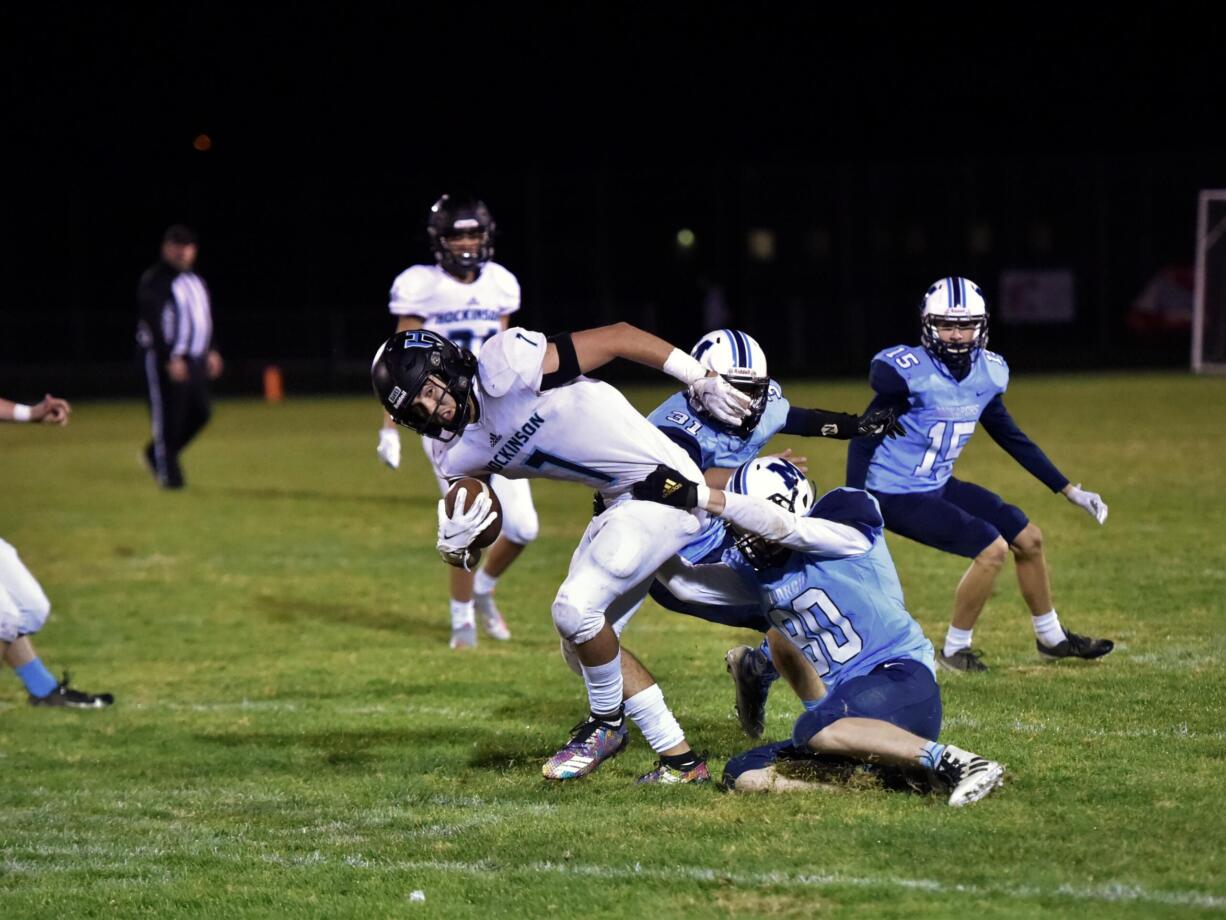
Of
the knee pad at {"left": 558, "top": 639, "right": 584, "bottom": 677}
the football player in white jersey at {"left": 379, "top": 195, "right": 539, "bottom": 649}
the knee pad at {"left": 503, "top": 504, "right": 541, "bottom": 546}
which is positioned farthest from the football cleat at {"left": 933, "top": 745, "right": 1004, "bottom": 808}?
the knee pad at {"left": 503, "top": 504, "right": 541, "bottom": 546}

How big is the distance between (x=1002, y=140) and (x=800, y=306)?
30.5 feet

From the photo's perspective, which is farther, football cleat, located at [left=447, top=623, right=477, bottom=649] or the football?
football cleat, located at [left=447, top=623, right=477, bottom=649]

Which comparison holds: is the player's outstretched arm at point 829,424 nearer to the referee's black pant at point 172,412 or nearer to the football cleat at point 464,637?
the football cleat at point 464,637

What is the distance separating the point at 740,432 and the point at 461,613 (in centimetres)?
282

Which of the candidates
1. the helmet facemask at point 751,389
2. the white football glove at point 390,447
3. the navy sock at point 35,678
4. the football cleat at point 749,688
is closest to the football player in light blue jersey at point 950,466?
the helmet facemask at point 751,389

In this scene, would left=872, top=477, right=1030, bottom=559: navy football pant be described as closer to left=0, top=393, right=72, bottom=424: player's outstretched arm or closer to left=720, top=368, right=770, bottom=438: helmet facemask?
left=720, top=368, right=770, bottom=438: helmet facemask

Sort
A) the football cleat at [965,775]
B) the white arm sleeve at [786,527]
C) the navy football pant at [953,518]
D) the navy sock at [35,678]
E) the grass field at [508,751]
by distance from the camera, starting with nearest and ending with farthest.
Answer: the grass field at [508,751]
the football cleat at [965,775]
the white arm sleeve at [786,527]
the navy football pant at [953,518]
the navy sock at [35,678]

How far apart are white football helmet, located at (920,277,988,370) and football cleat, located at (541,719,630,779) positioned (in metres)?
2.44

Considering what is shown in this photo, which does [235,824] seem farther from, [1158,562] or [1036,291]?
[1036,291]

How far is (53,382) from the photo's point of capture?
31.4 meters

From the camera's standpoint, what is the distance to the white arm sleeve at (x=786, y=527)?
4996 mm

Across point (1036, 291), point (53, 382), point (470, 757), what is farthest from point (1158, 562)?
point (53, 382)

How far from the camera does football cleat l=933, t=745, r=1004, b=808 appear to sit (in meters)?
4.80

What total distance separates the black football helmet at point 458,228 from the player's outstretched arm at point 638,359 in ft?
10.3
